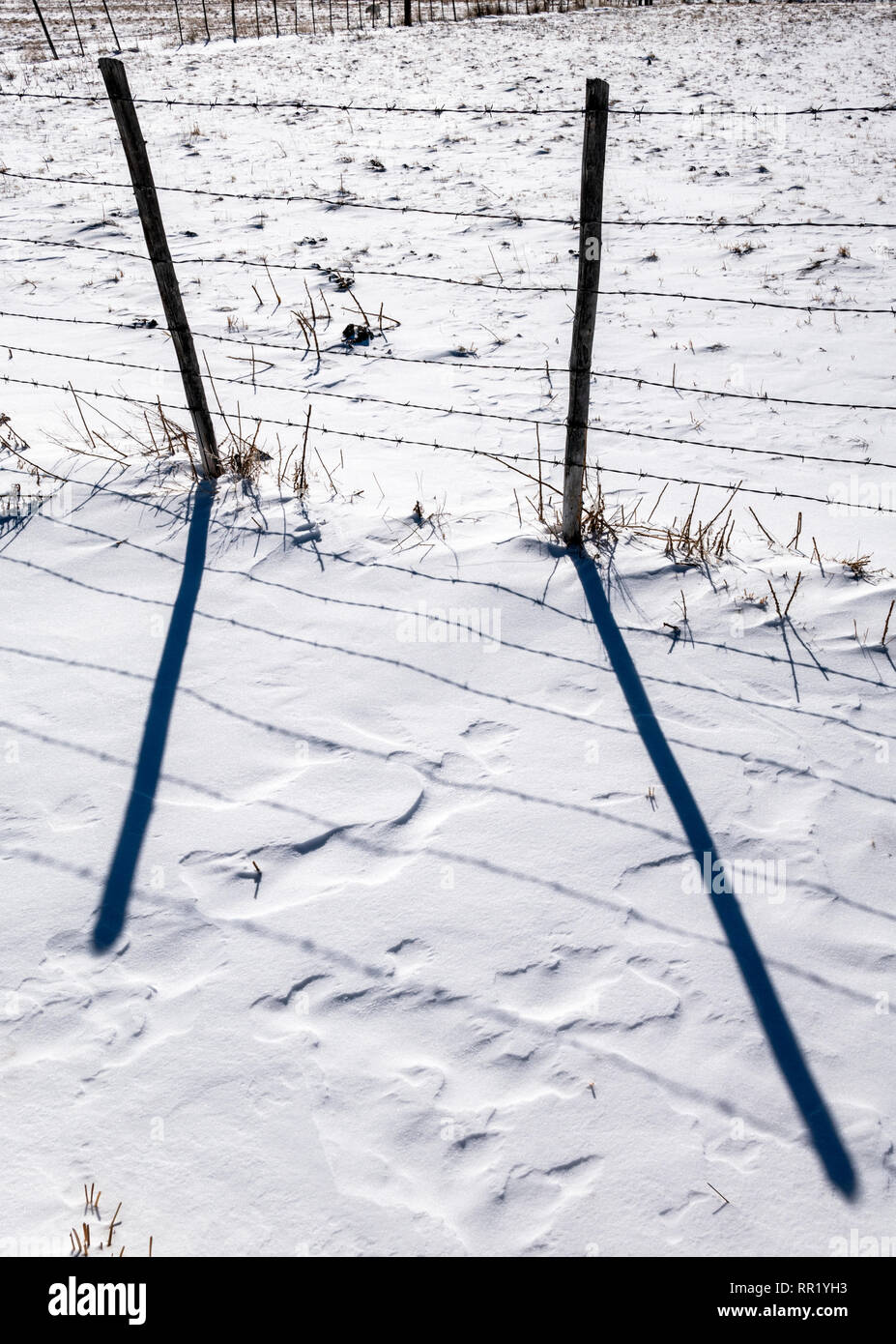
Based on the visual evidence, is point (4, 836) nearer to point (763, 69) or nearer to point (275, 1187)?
point (275, 1187)

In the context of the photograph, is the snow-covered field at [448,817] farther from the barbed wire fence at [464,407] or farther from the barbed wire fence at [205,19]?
the barbed wire fence at [205,19]

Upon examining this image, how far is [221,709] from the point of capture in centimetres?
312

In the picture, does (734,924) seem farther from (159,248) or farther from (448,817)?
(159,248)

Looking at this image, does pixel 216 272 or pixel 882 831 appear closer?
pixel 882 831

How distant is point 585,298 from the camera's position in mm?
3289

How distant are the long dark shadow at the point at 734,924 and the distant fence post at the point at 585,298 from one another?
1.48ft

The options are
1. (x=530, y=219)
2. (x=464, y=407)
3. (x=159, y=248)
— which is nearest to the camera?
(x=159, y=248)

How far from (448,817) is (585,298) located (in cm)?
200

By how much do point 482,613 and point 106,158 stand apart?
11427mm

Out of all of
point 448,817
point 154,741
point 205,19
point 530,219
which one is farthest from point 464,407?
point 205,19

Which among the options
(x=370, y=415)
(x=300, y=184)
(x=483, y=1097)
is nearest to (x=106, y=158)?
(x=300, y=184)

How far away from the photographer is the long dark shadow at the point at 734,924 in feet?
6.62

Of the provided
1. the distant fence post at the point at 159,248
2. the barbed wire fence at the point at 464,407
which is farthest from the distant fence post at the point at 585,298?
the distant fence post at the point at 159,248

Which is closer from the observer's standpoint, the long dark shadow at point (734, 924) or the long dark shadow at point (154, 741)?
the long dark shadow at point (734, 924)
